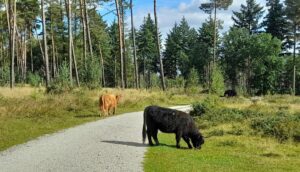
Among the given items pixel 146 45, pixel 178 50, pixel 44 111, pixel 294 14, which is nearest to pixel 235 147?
pixel 44 111

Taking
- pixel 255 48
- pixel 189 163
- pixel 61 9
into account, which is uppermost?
pixel 61 9

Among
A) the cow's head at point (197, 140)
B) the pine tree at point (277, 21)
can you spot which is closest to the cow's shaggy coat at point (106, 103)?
the cow's head at point (197, 140)

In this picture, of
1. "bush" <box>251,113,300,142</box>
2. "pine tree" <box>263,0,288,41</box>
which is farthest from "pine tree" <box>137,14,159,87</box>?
"bush" <box>251,113,300,142</box>

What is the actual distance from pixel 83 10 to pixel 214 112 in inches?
1097

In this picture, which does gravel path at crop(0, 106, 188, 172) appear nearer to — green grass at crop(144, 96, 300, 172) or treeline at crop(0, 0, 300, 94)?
green grass at crop(144, 96, 300, 172)

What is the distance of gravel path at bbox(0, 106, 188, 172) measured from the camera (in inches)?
438

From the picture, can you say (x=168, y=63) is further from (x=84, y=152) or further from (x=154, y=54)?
(x=84, y=152)

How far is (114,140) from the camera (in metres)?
15.7

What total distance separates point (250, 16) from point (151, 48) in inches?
916

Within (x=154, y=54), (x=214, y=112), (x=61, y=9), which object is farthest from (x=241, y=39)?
(x=214, y=112)

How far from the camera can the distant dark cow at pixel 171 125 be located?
587 inches

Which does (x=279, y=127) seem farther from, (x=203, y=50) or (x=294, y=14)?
(x=203, y=50)

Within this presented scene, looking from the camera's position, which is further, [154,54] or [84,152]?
[154,54]

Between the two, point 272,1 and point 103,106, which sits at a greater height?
point 272,1
